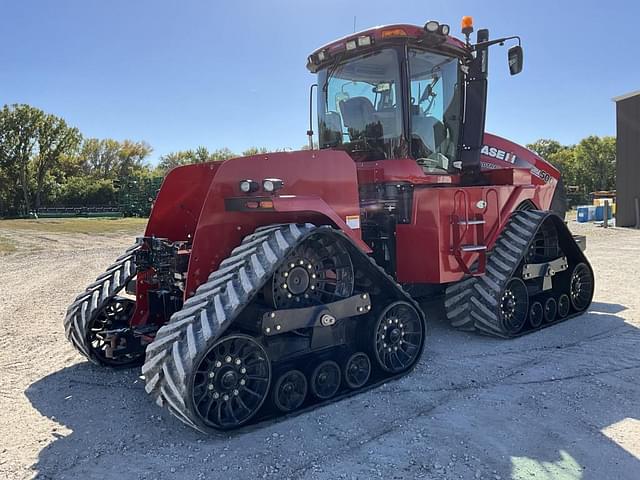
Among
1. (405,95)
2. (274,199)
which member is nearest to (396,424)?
(274,199)

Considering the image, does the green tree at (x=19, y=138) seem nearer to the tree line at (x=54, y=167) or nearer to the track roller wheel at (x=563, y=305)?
the tree line at (x=54, y=167)

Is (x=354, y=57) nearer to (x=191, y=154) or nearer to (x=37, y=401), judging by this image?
(x=37, y=401)

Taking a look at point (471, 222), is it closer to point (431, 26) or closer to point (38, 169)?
point (431, 26)

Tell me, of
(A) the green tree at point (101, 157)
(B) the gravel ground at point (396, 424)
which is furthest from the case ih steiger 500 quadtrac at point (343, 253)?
(A) the green tree at point (101, 157)

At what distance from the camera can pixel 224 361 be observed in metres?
3.57

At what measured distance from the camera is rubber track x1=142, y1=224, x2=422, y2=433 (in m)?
3.32

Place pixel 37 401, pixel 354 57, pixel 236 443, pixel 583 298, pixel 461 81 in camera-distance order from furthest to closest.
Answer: pixel 583 298, pixel 461 81, pixel 354 57, pixel 37 401, pixel 236 443

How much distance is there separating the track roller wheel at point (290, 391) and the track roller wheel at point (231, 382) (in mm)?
135

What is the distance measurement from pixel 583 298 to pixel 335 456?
16.5 ft

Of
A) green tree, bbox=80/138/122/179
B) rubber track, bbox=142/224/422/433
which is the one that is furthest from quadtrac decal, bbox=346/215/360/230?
green tree, bbox=80/138/122/179

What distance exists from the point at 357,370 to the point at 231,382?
1.17 m

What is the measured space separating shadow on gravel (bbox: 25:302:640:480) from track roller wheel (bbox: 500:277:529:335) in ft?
2.73

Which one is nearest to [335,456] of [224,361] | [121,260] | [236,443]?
[236,443]

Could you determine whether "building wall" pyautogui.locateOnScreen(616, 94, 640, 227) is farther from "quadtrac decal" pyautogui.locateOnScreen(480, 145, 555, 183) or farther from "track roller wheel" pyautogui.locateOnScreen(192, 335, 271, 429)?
"track roller wheel" pyautogui.locateOnScreen(192, 335, 271, 429)
